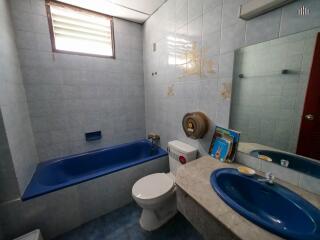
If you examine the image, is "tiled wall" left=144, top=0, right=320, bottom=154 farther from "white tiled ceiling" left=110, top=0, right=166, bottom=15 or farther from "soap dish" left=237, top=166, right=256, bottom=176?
"soap dish" left=237, top=166, right=256, bottom=176

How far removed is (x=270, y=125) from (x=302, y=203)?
0.48m

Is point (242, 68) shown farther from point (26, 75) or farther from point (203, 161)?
point (26, 75)

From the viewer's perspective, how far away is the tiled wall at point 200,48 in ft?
3.02

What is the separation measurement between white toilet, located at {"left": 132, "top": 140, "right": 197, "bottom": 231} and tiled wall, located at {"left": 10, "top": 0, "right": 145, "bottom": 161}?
45.6 inches

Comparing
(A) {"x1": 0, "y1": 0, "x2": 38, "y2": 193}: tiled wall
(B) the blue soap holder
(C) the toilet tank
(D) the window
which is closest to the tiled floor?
(C) the toilet tank

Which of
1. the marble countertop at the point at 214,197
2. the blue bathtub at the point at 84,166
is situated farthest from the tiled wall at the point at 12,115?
the marble countertop at the point at 214,197

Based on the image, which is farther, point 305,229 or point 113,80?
point 113,80

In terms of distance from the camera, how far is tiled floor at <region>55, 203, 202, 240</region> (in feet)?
4.44

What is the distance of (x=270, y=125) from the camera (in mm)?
994

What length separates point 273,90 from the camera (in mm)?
952

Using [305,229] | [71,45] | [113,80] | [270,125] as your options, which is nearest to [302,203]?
[305,229]

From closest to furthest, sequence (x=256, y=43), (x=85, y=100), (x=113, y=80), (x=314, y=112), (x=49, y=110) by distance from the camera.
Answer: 1. (x=314, y=112)
2. (x=256, y=43)
3. (x=49, y=110)
4. (x=85, y=100)
5. (x=113, y=80)

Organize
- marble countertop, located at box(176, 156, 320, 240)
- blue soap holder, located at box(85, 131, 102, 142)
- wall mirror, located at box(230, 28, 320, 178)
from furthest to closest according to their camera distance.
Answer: blue soap holder, located at box(85, 131, 102, 142)
wall mirror, located at box(230, 28, 320, 178)
marble countertop, located at box(176, 156, 320, 240)

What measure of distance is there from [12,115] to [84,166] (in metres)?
1.13
